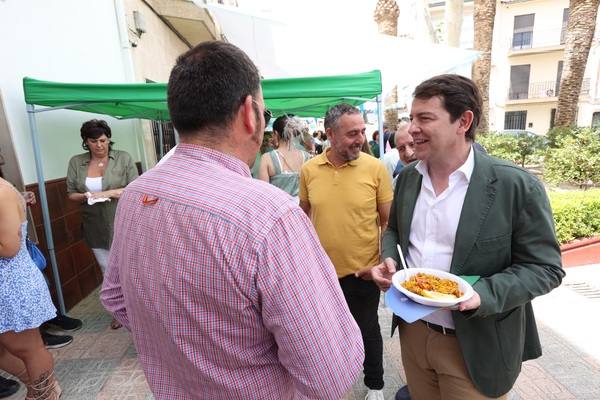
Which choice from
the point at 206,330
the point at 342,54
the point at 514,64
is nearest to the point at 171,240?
the point at 206,330

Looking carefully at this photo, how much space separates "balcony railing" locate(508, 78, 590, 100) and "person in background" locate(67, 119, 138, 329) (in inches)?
1328

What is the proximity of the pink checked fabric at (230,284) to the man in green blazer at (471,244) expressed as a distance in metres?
0.66

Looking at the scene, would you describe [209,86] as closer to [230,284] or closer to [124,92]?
[230,284]

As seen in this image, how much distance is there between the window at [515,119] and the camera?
97.5 ft

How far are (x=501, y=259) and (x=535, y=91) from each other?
34.6 meters

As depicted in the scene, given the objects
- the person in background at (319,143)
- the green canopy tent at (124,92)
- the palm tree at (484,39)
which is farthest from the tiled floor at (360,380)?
the palm tree at (484,39)

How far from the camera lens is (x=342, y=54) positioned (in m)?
5.57

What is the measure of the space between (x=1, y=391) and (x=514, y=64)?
36.5m

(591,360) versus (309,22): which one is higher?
(309,22)

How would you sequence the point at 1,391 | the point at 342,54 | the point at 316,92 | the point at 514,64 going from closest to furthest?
1. the point at 1,391
2. the point at 316,92
3. the point at 342,54
4. the point at 514,64

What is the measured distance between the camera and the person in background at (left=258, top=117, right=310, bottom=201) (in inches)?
134

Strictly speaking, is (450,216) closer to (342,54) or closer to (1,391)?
(1,391)

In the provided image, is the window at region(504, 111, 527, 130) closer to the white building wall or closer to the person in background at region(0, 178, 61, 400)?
the white building wall

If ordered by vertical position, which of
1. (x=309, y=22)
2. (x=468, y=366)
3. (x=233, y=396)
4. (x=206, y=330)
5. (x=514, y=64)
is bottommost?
(x=468, y=366)
